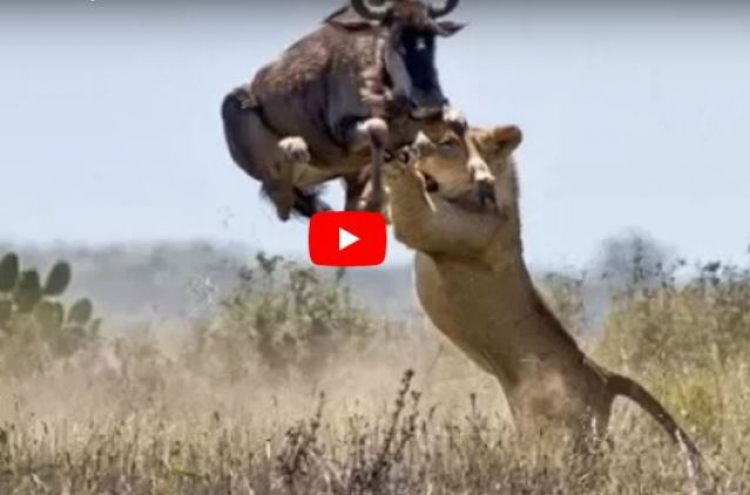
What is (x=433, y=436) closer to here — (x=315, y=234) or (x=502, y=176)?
(x=315, y=234)

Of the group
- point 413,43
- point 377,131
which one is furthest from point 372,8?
point 377,131

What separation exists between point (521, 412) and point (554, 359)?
2.12 ft

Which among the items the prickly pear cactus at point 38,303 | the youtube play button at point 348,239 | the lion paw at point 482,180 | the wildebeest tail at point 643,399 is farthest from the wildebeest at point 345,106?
the prickly pear cactus at point 38,303

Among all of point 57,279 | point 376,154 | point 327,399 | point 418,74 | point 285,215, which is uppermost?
point 418,74

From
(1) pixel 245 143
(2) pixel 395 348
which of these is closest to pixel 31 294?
(2) pixel 395 348

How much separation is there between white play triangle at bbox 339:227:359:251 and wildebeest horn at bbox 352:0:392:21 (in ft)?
9.53

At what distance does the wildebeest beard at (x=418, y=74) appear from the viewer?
55.0ft

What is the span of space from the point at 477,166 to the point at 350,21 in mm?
2131

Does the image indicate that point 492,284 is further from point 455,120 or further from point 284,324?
point 284,324

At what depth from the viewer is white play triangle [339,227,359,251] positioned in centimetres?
1407

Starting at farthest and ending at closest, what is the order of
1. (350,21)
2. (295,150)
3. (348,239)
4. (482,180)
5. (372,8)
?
(295,150), (350,21), (372,8), (482,180), (348,239)

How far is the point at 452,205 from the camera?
15.7 m

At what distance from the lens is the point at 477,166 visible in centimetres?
1586

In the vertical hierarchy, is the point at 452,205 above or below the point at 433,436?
above
